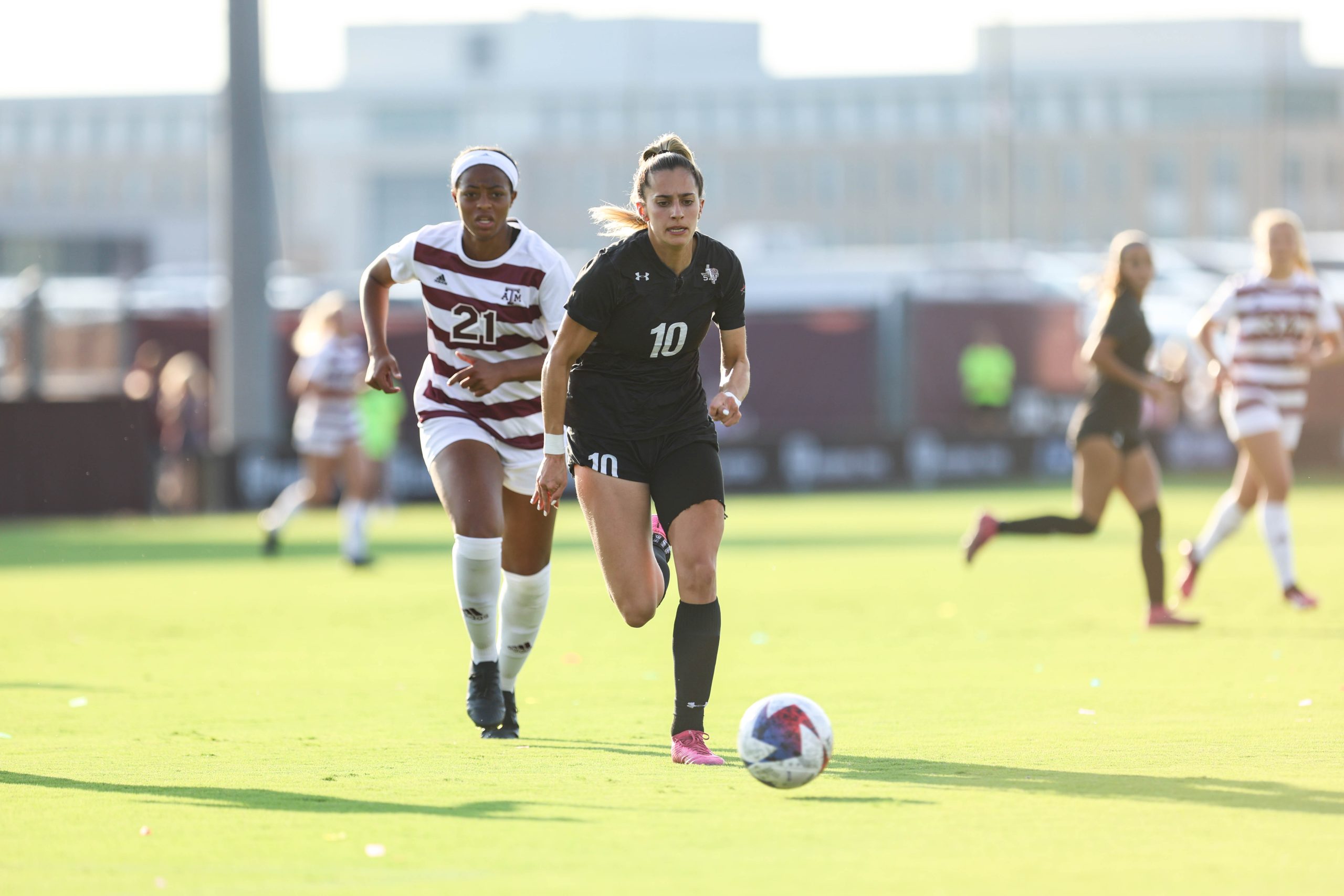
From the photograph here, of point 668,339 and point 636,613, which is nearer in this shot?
point 668,339

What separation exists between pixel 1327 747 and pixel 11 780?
428cm

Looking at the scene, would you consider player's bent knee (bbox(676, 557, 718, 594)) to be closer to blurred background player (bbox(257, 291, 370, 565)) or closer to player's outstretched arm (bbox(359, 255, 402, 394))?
player's outstretched arm (bbox(359, 255, 402, 394))

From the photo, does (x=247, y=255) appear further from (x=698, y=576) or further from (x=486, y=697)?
(x=698, y=576)

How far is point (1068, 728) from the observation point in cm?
745

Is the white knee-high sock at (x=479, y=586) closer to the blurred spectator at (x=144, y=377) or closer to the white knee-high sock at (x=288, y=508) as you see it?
the white knee-high sock at (x=288, y=508)

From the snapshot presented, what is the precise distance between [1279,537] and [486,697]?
6.13m

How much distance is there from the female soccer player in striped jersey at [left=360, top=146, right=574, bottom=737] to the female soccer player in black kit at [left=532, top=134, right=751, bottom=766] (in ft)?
1.59

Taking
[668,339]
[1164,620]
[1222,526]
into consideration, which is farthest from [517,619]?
[1222,526]

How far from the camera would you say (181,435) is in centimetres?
2734

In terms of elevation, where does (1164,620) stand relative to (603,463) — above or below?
below

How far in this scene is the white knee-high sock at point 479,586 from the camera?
7508 millimetres

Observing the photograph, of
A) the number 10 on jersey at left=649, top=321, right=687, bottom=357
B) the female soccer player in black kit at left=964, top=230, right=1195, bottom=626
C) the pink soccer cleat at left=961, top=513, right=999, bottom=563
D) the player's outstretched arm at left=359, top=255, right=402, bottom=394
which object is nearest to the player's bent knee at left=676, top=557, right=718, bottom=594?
the number 10 on jersey at left=649, top=321, right=687, bottom=357

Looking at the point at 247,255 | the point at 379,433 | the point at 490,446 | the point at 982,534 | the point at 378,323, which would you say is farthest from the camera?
the point at 247,255

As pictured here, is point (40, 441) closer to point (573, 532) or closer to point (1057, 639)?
point (573, 532)
